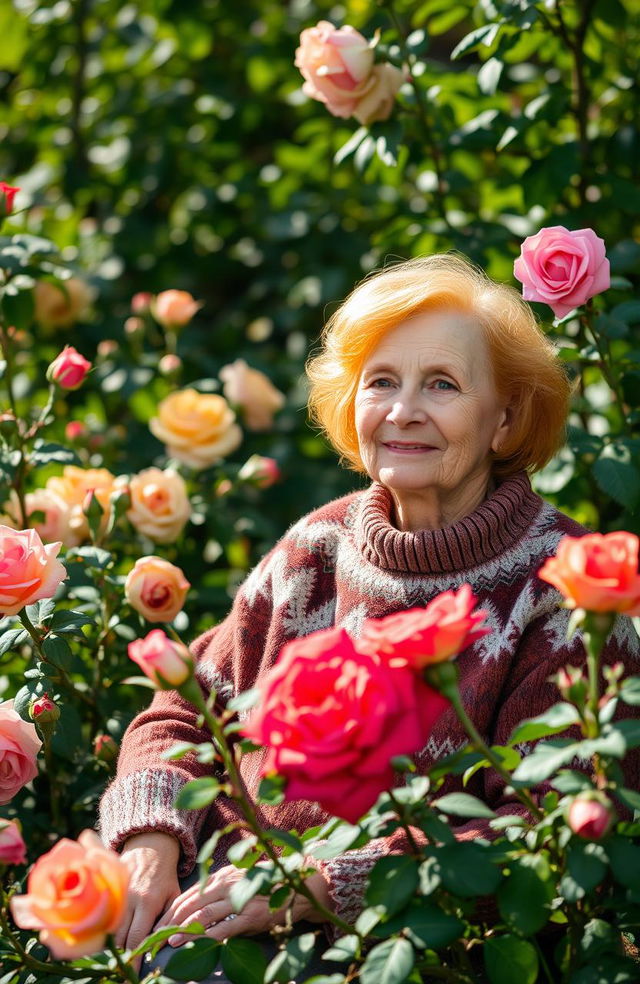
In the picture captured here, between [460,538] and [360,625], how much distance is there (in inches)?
7.8

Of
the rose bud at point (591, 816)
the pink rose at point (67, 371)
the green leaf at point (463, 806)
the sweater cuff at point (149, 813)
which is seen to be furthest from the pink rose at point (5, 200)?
the rose bud at point (591, 816)

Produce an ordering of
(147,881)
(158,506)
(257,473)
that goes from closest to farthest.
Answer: (147,881) < (158,506) < (257,473)

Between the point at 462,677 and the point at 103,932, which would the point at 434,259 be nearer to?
the point at 462,677

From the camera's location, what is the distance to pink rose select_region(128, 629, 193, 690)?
1244 mm

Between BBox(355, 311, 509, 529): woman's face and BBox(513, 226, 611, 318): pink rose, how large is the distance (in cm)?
12

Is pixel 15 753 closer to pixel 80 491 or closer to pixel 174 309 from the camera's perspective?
pixel 80 491

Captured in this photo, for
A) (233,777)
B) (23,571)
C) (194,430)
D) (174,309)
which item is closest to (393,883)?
(233,777)

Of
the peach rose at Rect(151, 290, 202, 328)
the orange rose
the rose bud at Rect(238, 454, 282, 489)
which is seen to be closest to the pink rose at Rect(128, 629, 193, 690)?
the orange rose

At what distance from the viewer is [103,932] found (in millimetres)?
1163

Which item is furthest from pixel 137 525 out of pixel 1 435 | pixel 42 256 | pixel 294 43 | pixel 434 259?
pixel 294 43

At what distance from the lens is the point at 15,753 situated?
63.1 inches

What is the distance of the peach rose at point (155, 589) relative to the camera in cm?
201

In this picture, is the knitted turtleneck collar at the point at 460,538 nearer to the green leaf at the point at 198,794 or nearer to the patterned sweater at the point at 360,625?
the patterned sweater at the point at 360,625

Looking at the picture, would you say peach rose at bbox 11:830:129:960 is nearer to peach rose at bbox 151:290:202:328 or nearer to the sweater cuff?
the sweater cuff
